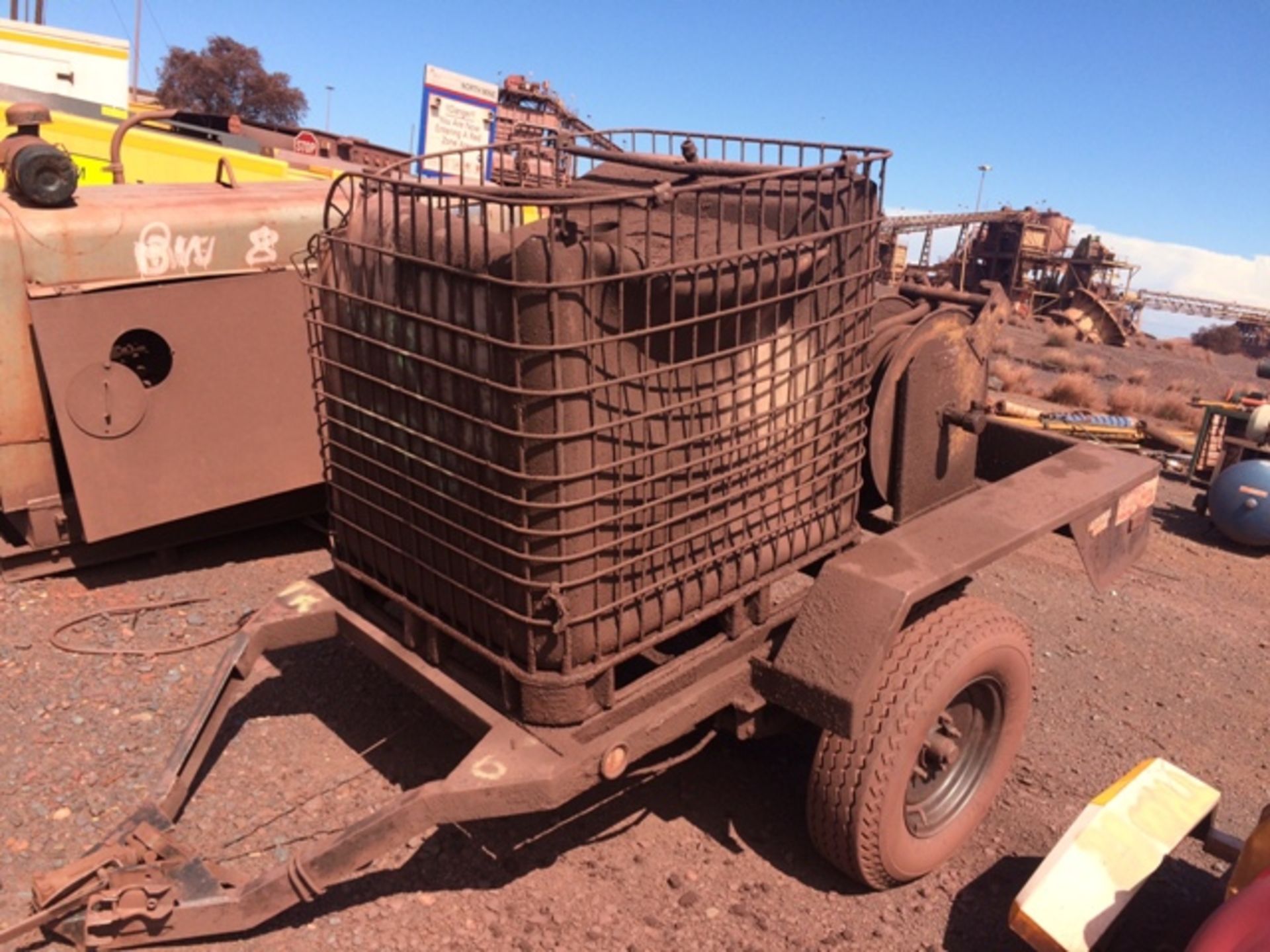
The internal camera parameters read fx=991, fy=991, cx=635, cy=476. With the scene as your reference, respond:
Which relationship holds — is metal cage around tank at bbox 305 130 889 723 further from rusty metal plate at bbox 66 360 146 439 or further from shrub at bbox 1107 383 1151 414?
shrub at bbox 1107 383 1151 414

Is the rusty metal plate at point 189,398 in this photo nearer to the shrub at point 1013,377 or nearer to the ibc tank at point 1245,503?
the ibc tank at point 1245,503

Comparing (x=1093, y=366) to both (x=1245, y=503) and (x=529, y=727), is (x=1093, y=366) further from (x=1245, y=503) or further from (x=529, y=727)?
(x=529, y=727)

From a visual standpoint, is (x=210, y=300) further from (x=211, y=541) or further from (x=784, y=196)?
(x=784, y=196)

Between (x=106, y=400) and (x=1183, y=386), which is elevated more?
(x=106, y=400)

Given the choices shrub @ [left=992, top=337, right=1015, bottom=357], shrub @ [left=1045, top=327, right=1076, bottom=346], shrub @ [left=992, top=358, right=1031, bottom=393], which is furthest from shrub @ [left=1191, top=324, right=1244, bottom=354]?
shrub @ [left=992, top=358, right=1031, bottom=393]

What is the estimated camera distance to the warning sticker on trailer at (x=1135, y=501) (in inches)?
154

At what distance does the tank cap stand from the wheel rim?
4.71 meters

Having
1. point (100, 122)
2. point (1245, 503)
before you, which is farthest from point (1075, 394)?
point (100, 122)

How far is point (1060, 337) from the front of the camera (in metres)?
26.4

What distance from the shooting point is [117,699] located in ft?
12.9

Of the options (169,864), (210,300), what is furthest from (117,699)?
(210,300)

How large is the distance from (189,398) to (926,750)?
3564mm

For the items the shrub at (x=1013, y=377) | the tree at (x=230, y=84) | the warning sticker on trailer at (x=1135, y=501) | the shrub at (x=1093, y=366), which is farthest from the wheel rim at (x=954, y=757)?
the tree at (x=230, y=84)

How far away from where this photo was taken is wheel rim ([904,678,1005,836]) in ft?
10.8
